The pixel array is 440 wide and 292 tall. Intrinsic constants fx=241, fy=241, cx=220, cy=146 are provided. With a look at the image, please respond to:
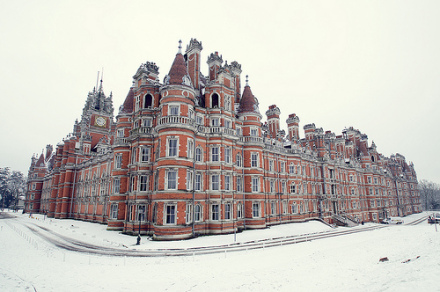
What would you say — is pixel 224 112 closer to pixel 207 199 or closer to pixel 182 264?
pixel 207 199

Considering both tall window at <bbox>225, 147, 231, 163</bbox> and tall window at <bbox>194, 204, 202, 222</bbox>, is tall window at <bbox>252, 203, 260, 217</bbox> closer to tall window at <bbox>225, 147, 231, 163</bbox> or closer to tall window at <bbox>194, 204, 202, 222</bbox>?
tall window at <bbox>225, 147, 231, 163</bbox>

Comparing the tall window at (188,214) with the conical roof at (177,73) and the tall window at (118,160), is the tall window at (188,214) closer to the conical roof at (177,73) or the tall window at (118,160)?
the tall window at (118,160)

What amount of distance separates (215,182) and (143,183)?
395 inches

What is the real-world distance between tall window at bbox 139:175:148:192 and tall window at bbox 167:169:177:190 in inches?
223

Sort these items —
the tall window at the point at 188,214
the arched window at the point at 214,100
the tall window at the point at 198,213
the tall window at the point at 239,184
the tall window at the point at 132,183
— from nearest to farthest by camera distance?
the tall window at the point at 188,214, the tall window at the point at 198,213, the tall window at the point at 132,183, the arched window at the point at 214,100, the tall window at the point at 239,184

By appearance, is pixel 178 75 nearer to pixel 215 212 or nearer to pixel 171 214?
pixel 171 214

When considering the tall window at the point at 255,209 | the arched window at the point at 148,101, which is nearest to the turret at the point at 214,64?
the arched window at the point at 148,101

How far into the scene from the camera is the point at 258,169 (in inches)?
1528

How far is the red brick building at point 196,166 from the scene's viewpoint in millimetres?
30594

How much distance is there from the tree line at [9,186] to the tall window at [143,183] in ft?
359

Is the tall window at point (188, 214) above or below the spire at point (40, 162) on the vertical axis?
below

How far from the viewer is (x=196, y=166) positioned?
32750mm

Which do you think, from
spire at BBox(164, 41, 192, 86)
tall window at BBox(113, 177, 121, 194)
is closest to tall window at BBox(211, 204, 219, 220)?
tall window at BBox(113, 177, 121, 194)

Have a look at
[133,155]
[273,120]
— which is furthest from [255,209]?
[273,120]
